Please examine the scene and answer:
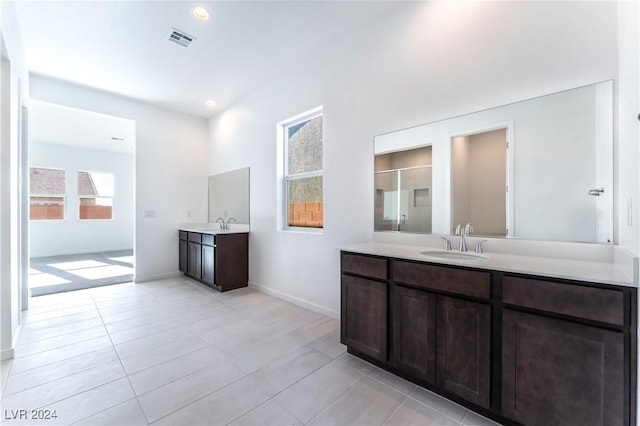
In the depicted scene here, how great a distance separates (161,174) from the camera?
4855 mm

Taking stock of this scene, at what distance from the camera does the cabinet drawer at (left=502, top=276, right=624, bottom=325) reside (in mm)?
1178

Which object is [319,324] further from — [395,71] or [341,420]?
[395,71]

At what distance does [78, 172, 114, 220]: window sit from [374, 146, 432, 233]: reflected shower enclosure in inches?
334

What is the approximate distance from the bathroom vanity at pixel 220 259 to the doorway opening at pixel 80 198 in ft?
4.84

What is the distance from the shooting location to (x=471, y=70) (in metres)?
2.05

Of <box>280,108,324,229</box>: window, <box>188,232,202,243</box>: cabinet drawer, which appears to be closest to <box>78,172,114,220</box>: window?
<box>188,232,202,243</box>: cabinet drawer

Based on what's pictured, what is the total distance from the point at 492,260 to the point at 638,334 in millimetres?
628

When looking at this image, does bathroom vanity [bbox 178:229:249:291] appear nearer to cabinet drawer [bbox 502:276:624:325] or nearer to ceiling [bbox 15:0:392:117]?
ceiling [bbox 15:0:392:117]

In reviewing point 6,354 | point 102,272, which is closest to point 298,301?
point 6,354

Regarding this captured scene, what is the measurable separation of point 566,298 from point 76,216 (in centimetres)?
996

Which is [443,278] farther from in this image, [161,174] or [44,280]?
[44,280]

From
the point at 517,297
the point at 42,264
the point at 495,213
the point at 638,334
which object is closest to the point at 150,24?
the point at 495,213

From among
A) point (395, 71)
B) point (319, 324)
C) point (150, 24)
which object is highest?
point (150, 24)

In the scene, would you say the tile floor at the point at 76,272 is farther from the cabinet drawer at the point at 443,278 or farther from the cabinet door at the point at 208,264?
the cabinet drawer at the point at 443,278
